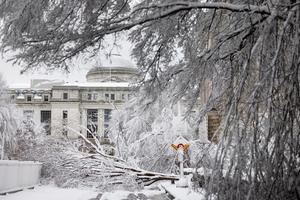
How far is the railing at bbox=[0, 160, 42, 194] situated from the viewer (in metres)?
20.1

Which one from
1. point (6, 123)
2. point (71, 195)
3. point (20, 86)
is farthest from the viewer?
point (20, 86)

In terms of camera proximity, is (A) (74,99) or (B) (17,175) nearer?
(B) (17,175)

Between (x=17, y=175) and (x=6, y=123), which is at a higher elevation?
(x=6, y=123)

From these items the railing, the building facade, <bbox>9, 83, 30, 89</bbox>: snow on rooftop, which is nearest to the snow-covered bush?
the railing

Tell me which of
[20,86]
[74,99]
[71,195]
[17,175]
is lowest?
[71,195]

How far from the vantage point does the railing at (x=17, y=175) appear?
2008 cm

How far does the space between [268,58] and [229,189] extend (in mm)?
1629

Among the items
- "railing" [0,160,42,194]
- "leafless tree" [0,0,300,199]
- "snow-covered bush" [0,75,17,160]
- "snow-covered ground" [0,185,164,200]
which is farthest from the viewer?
"snow-covered bush" [0,75,17,160]

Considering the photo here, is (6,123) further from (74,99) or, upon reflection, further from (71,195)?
(74,99)

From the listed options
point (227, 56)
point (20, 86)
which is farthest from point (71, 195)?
point (20, 86)

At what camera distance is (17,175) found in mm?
22781

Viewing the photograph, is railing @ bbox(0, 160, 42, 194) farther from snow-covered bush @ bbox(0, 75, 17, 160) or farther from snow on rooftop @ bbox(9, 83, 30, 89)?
snow on rooftop @ bbox(9, 83, 30, 89)

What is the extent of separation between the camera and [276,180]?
216 inches

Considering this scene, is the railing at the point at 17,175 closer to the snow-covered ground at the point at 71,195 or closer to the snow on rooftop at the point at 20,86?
the snow-covered ground at the point at 71,195
